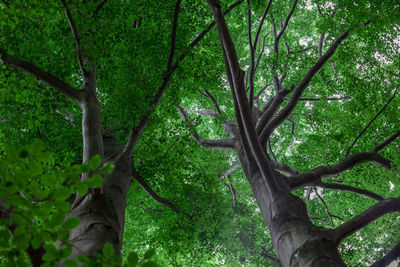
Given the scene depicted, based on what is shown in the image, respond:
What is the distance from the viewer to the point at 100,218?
8.78 ft

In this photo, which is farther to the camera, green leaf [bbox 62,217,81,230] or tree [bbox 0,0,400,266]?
tree [bbox 0,0,400,266]

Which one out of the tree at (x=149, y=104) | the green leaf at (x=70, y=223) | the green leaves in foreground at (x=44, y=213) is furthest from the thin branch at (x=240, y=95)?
the green leaf at (x=70, y=223)

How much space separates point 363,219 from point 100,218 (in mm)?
3598

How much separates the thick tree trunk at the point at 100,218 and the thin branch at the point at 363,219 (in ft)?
9.63

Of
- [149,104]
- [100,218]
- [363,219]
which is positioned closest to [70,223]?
[100,218]

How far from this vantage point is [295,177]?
5332mm

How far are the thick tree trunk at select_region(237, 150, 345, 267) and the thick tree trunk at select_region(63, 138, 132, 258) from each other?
87.5 inches

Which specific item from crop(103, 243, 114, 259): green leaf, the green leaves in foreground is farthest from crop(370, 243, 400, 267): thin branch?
crop(103, 243, 114, 259): green leaf

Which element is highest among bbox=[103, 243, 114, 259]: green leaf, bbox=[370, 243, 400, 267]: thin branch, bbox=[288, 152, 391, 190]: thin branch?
bbox=[288, 152, 391, 190]: thin branch

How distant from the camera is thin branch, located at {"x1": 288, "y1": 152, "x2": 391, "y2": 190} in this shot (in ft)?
16.9

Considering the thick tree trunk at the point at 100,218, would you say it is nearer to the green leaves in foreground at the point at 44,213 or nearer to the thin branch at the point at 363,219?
the green leaves in foreground at the point at 44,213

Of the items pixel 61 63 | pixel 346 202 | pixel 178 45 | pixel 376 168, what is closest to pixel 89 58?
pixel 61 63

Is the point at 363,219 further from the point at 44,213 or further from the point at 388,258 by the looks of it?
the point at 44,213

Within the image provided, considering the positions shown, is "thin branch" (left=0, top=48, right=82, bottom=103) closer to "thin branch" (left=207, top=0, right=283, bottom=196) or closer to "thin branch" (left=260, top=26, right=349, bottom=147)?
"thin branch" (left=207, top=0, right=283, bottom=196)
